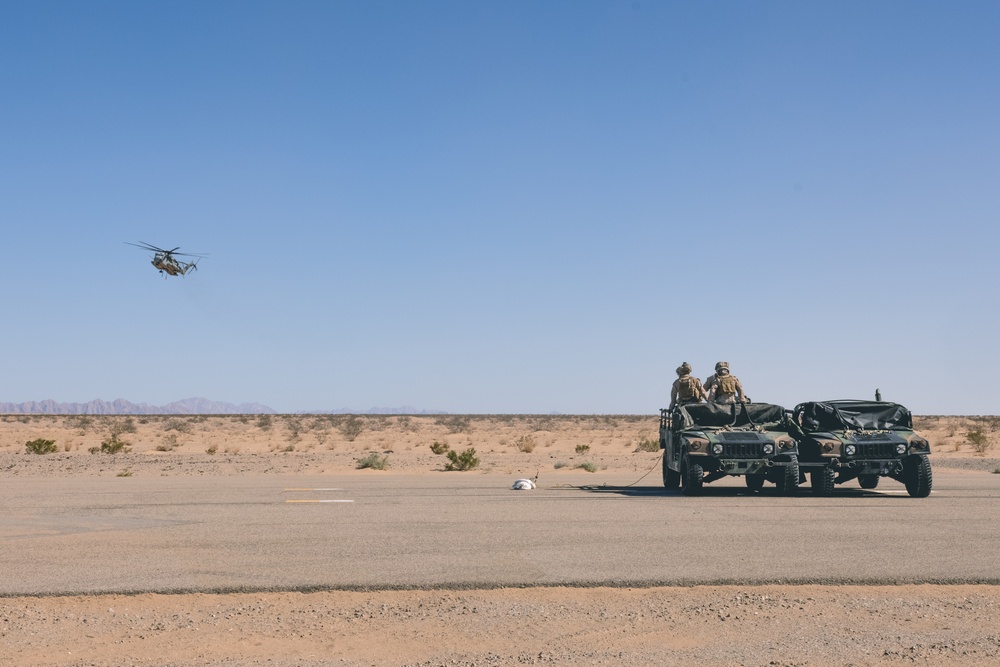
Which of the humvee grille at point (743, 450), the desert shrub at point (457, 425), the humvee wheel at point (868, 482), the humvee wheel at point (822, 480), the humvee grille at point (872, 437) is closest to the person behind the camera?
the humvee grille at point (743, 450)

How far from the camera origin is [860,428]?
64.6 feet

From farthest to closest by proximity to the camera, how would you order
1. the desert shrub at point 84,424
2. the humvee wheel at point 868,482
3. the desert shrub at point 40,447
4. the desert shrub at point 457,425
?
the desert shrub at point 457,425, the desert shrub at point 84,424, the desert shrub at point 40,447, the humvee wheel at point 868,482

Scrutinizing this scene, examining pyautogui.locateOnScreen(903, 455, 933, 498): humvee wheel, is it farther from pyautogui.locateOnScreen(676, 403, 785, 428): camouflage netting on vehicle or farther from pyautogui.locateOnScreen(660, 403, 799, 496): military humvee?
pyautogui.locateOnScreen(676, 403, 785, 428): camouflage netting on vehicle

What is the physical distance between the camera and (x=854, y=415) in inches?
801

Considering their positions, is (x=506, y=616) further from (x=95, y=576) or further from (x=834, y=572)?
(x=95, y=576)

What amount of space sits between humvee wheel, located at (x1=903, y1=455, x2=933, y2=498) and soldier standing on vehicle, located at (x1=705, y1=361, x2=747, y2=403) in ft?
11.1

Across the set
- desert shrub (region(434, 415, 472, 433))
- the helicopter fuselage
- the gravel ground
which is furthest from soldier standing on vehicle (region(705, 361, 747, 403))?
desert shrub (region(434, 415, 472, 433))

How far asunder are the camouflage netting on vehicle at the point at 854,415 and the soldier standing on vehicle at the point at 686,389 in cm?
227

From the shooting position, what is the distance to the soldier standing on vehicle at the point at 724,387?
2083 cm

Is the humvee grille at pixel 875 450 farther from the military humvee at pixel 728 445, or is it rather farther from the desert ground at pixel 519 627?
the desert ground at pixel 519 627

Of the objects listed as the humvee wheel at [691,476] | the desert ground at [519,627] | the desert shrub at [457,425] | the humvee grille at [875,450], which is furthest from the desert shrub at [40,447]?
the desert ground at [519,627]

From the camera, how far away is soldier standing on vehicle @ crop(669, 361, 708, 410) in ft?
67.9

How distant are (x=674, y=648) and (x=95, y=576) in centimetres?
624

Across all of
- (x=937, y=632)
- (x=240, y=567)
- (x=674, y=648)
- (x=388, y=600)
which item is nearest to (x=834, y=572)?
(x=937, y=632)
